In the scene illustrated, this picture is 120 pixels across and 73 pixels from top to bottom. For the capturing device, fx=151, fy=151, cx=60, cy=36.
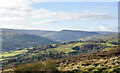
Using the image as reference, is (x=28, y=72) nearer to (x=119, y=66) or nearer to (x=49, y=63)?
(x=49, y=63)

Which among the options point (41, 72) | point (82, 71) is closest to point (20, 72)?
point (41, 72)

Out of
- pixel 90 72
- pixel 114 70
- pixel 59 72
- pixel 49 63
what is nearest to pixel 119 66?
pixel 114 70

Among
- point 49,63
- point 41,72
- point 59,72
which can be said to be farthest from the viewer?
point 49,63

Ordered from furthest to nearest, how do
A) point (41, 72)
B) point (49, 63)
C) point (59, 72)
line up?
point (49, 63) < point (59, 72) < point (41, 72)

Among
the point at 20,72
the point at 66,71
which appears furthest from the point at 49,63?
the point at 20,72

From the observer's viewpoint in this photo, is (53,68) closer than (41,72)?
No

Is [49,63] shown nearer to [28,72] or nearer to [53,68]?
[53,68]

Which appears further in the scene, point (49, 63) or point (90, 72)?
point (49, 63)

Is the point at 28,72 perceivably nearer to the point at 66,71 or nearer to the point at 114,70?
the point at 66,71
